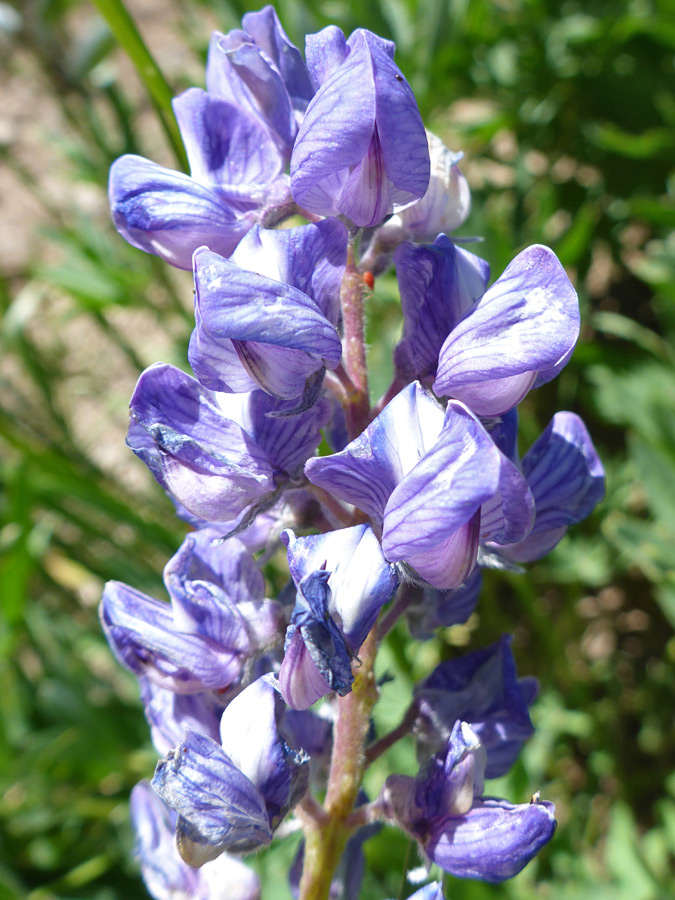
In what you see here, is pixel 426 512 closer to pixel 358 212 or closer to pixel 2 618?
pixel 358 212

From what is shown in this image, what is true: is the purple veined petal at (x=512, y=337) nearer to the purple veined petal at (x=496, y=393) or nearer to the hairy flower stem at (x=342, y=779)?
the purple veined petal at (x=496, y=393)

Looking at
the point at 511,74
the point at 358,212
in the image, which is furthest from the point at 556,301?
the point at 511,74

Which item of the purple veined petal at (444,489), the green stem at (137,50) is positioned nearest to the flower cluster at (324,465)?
the purple veined petal at (444,489)

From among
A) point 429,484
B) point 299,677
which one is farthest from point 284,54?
point 299,677

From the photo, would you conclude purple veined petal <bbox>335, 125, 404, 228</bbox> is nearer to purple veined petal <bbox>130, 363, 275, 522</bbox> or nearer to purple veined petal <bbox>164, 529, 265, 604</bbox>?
purple veined petal <bbox>130, 363, 275, 522</bbox>

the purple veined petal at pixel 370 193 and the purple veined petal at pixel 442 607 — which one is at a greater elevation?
the purple veined petal at pixel 370 193

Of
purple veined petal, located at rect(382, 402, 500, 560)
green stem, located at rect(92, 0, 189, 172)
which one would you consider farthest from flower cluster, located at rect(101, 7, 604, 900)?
green stem, located at rect(92, 0, 189, 172)

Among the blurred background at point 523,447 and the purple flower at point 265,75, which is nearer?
the purple flower at point 265,75
